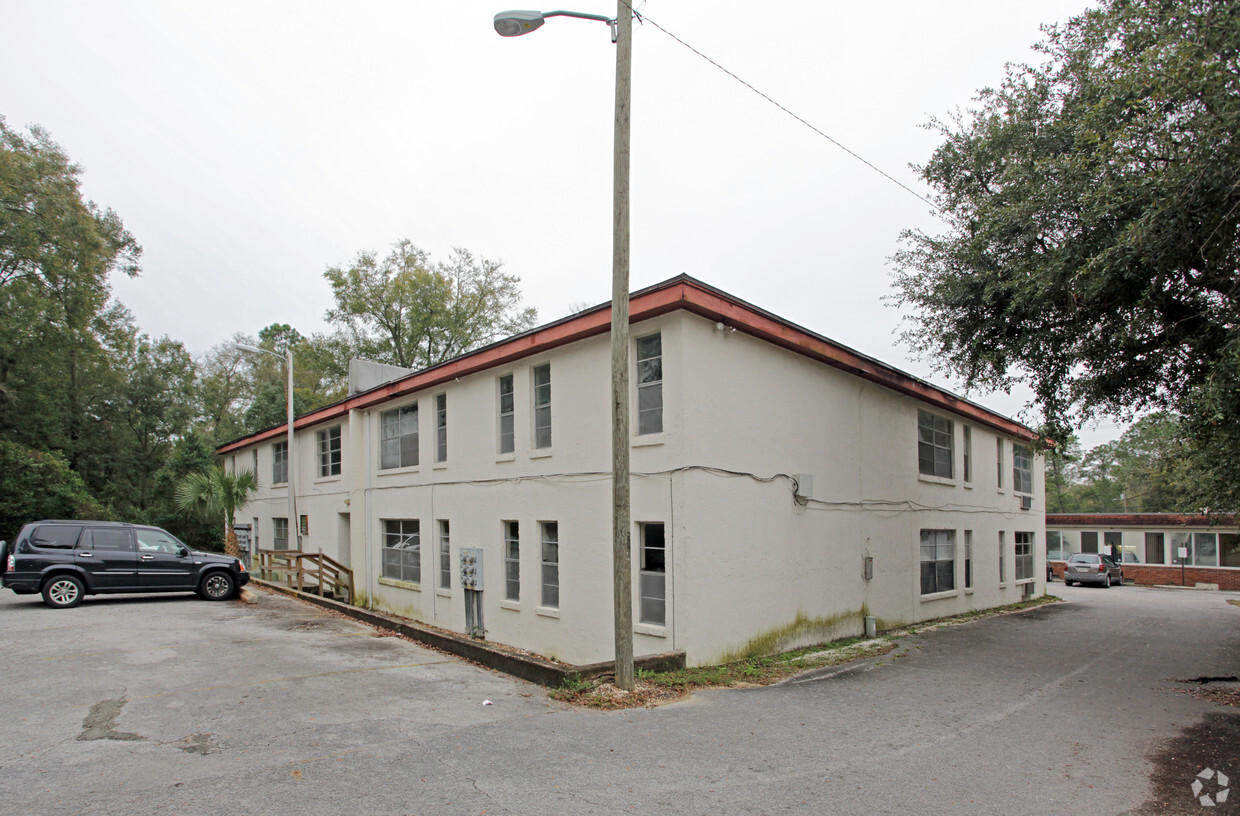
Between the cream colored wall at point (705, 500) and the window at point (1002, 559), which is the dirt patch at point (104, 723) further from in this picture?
the window at point (1002, 559)

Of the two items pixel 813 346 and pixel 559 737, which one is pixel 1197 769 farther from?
pixel 813 346

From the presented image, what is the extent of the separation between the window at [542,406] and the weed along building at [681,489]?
0.14ft

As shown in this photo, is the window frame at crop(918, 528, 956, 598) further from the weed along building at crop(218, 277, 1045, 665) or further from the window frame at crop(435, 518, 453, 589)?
the window frame at crop(435, 518, 453, 589)

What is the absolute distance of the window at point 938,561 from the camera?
16.2 metres

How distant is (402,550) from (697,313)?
11074 millimetres

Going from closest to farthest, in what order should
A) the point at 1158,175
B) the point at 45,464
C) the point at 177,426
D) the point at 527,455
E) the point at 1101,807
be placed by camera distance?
the point at 1101,807 → the point at 1158,175 → the point at 527,455 → the point at 45,464 → the point at 177,426

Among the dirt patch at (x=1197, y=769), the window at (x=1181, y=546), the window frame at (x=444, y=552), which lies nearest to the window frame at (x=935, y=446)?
the dirt patch at (x=1197, y=769)

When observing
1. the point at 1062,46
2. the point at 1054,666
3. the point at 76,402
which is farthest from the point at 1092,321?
the point at 76,402

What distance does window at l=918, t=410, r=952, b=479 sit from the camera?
1656cm

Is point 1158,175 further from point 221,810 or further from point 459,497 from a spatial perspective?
point 459,497

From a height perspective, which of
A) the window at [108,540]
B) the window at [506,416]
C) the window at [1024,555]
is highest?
the window at [506,416]

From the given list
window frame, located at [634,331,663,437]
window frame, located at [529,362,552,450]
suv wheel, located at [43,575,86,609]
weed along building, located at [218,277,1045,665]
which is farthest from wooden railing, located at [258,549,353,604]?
window frame, located at [634,331,663,437]

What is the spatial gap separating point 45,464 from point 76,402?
316 inches

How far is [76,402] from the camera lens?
35844 mm
